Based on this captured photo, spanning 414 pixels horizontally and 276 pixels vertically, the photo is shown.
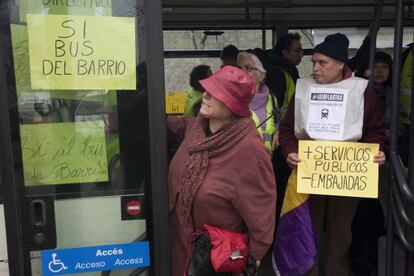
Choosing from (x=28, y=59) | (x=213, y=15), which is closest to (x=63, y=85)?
(x=28, y=59)

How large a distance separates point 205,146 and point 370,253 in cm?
176

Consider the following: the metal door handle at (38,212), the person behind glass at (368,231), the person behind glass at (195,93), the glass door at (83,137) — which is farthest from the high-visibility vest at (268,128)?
the metal door handle at (38,212)

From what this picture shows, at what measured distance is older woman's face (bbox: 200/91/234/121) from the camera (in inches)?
79.2

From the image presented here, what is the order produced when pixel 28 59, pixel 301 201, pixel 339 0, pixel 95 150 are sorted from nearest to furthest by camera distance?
pixel 28 59, pixel 95 150, pixel 301 201, pixel 339 0

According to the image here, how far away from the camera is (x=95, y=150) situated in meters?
1.94

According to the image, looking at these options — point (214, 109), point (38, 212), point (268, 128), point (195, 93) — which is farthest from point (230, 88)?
point (195, 93)

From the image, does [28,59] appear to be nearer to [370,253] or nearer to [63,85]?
[63,85]

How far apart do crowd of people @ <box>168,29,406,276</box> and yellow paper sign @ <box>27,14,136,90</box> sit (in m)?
0.39

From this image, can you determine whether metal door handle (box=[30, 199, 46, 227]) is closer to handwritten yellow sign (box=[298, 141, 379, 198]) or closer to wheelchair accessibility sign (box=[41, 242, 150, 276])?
wheelchair accessibility sign (box=[41, 242, 150, 276])

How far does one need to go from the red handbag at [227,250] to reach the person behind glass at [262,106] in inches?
41.8

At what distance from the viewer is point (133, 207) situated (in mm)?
2008

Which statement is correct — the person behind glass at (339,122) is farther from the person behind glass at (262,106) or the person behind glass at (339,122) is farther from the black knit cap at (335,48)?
the person behind glass at (262,106)

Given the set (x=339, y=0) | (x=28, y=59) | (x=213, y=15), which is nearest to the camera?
(x=28, y=59)

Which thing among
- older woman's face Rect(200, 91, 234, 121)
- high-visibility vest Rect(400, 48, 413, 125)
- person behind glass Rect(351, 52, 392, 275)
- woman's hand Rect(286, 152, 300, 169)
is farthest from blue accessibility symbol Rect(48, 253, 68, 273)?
high-visibility vest Rect(400, 48, 413, 125)
